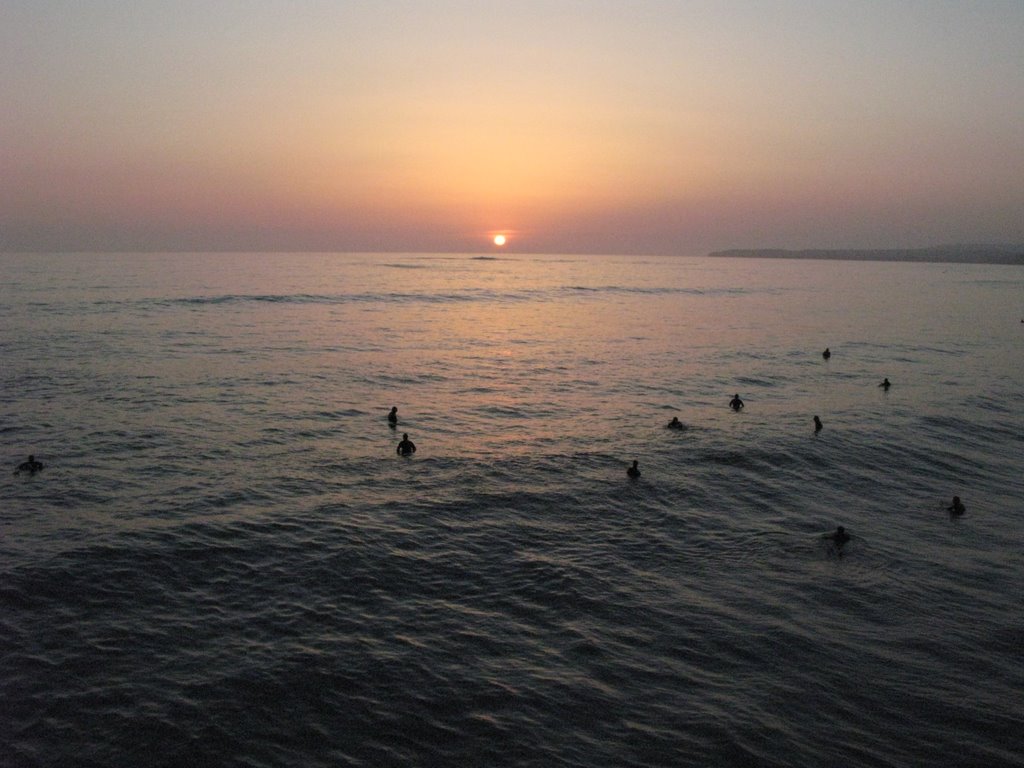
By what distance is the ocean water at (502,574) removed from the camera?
13000 mm

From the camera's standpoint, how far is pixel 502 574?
18891mm

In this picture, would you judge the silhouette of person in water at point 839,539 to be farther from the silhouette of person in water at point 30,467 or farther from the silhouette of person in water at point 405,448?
the silhouette of person in water at point 30,467

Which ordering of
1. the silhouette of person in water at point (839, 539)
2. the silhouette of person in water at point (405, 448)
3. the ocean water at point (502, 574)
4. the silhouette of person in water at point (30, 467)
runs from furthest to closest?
the silhouette of person in water at point (405, 448)
the silhouette of person in water at point (30, 467)
the silhouette of person in water at point (839, 539)
the ocean water at point (502, 574)

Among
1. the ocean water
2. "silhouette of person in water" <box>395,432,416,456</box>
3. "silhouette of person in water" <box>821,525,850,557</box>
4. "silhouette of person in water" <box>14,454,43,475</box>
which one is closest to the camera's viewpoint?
the ocean water

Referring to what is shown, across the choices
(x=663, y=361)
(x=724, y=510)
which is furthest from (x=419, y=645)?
(x=663, y=361)

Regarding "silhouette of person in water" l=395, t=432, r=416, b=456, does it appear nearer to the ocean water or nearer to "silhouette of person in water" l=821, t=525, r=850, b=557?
the ocean water

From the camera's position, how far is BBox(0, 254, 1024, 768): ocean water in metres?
13.0

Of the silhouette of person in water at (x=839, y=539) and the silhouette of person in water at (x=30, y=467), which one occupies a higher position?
the silhouette of person in water at (x=30, y=467)

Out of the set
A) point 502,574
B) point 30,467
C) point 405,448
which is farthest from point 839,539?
point 30,467

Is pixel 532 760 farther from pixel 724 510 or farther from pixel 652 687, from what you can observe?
pixel 724 510

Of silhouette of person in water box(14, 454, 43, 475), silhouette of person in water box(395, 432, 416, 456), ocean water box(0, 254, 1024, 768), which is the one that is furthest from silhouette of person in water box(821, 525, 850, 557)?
silhouette of person in water box(14, 454, 43, 475)

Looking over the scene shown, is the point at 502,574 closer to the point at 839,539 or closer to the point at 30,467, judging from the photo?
the point at 839,539

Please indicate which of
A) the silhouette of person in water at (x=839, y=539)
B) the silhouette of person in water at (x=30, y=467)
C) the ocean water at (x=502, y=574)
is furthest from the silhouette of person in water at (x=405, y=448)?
the silhouette of person in water at (x=839, y=539)

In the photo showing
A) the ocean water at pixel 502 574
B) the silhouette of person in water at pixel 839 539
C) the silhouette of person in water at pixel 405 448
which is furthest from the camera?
the silhouette of person in water at pixel 405 448
